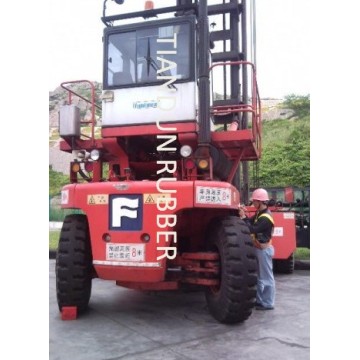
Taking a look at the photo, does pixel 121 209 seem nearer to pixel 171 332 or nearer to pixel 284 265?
pixel 171 332

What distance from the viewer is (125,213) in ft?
12.0

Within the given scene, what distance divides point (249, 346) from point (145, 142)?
2.27m

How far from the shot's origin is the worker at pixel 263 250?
4.57m

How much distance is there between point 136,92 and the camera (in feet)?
13.5

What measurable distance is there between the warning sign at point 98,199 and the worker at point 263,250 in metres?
1.57

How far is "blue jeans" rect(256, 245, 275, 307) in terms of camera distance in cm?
457

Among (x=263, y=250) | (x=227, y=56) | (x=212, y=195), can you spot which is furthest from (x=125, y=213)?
(x=227, y=56)

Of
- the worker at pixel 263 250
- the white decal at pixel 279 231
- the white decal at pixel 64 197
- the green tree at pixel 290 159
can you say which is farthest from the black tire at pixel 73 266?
the white decal at pixel 279 231

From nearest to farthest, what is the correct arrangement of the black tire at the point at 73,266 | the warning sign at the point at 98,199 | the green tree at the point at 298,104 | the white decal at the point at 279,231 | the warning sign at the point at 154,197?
1. the green tree at the point at 298,104
2. the warning sign at the point at 154,197
3. the warning sign at the point at 98,199
4. the black tire at the point at 73,266
5. the white decal at the point at 279,231

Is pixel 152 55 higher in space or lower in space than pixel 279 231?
higher

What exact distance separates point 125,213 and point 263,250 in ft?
6.13

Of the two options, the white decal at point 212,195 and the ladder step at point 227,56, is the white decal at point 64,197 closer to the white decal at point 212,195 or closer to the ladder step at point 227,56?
the white decal at point 212,195

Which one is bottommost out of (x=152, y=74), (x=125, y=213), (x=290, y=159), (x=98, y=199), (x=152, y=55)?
(x=125, y=213)
